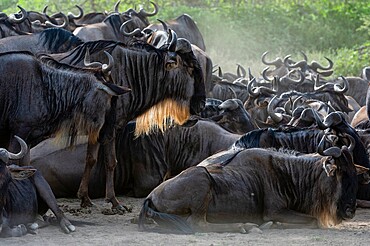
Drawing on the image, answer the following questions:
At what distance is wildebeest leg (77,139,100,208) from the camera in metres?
9.48

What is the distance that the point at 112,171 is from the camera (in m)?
9.66

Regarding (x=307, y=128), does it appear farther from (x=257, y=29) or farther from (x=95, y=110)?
(x=257, y=29)

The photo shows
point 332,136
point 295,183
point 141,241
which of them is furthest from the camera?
point 332,136

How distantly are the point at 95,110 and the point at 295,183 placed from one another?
5.98 feet

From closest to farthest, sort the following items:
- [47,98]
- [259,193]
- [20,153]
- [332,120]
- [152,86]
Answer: [20,153]
[259,193]
[47,98]
[332,120]
[152,86]

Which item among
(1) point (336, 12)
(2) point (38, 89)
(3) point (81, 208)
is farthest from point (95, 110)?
(1) point (336, 12)

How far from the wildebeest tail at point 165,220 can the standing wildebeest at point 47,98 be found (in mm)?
1145

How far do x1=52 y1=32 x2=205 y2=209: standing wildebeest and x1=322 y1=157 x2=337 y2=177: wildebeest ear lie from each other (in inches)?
88.7

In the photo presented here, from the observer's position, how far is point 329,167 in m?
8.27

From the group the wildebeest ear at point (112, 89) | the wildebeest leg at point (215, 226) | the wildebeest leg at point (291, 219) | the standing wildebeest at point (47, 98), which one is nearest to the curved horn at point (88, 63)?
the standing wildebeest at point (47, 98)

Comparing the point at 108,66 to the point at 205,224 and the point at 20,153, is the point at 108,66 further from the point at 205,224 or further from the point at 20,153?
the point at 205,224

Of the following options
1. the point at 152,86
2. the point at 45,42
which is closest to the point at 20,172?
the point at 152,86

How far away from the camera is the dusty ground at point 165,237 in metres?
7.36

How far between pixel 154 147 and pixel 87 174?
126 centimetres
